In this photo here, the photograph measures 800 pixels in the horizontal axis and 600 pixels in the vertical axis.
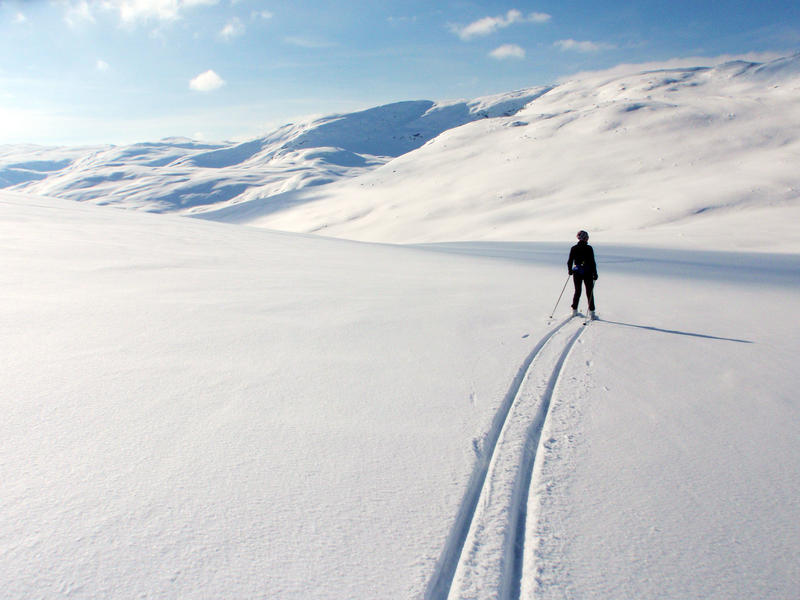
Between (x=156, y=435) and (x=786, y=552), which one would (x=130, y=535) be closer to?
(x=156, y=435)

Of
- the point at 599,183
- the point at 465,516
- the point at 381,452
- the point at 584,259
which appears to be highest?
the point at 599,183

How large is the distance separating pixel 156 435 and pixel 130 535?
1110 millimetres

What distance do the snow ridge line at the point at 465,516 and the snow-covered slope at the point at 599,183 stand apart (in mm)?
21516

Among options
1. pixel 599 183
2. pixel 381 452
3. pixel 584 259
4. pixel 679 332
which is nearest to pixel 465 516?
pixel 381 452

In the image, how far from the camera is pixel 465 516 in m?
3.05

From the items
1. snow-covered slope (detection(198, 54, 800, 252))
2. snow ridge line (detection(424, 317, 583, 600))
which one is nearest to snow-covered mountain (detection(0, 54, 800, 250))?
snow-covered slope (detection(198, 54, 800, 252))

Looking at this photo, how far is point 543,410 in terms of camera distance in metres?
4.65

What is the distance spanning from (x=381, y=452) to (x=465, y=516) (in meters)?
0.87

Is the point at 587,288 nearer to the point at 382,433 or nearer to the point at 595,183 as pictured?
the point at 382,433

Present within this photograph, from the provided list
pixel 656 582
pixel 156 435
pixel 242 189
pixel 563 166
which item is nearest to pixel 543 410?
pixel 656 582

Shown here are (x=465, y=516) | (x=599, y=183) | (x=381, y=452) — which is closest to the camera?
(x=465, y=516)

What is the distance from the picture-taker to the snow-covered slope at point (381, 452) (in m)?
2.61

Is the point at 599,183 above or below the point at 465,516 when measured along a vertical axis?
above

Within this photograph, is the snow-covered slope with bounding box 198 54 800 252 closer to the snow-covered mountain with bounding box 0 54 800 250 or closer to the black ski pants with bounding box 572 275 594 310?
the snow-covered mountain with bounding box 0 54 800 250
